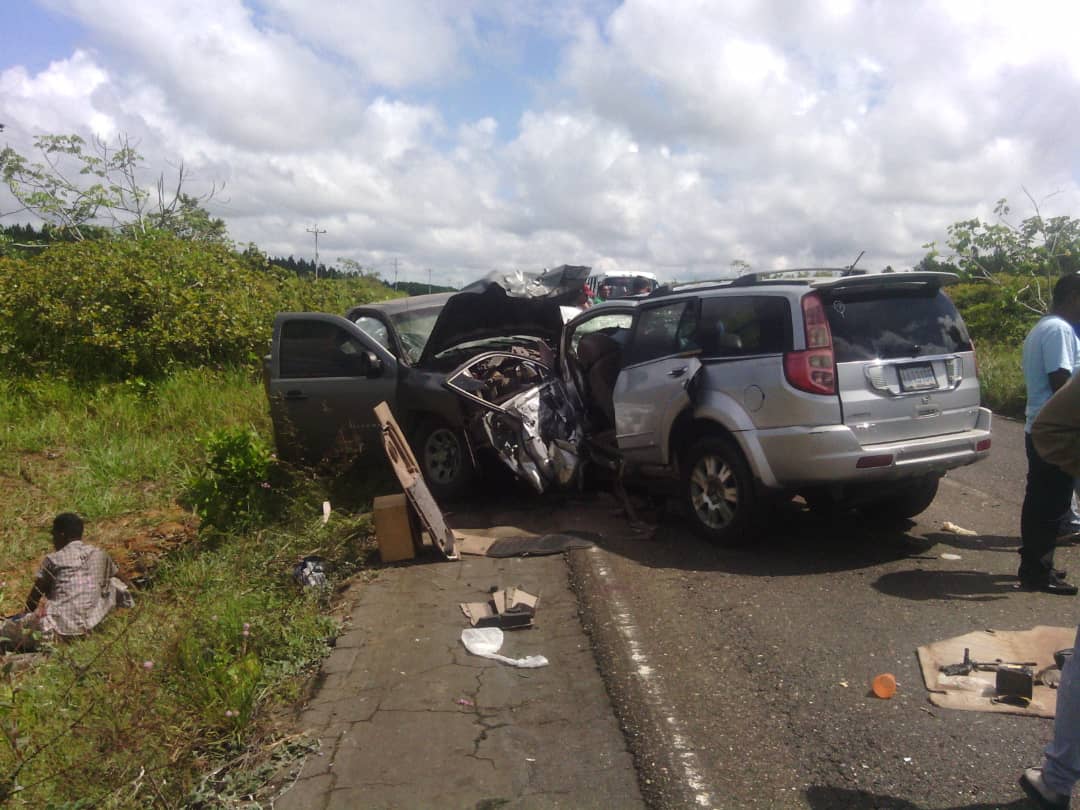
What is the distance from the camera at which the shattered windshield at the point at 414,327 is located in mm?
9031

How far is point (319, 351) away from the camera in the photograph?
8859 mm

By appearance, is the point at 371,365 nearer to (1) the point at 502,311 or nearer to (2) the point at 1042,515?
(1) the point at 502,311

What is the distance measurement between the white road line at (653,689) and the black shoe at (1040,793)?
109 centimetres

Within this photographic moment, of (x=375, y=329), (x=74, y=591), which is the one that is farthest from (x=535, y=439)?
(x=74, y=591)

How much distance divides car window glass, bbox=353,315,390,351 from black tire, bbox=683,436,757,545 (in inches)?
147

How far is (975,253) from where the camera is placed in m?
16.9

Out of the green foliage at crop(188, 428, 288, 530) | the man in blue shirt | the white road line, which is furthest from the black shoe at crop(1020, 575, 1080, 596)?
the green foliage at crop(188, 428, 288, 530)

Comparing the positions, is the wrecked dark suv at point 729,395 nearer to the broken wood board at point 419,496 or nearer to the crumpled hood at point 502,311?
the crumpled hood at point 502,311

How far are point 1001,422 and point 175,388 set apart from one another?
11.9 meters

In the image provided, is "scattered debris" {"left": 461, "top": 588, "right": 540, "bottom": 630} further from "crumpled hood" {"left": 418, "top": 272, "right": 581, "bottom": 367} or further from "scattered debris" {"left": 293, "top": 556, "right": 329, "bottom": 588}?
"crumpled hood" {"left": 418, "top": 272, "right": 581, "bottom": 367}

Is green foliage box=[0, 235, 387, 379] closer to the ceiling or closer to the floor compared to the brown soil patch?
closer to the ceiling

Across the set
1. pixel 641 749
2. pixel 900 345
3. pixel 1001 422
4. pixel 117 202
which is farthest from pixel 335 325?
pixel 117 202

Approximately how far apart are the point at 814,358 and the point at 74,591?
5.44 meters

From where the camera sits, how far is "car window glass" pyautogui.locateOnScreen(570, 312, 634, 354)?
8.45 meters
